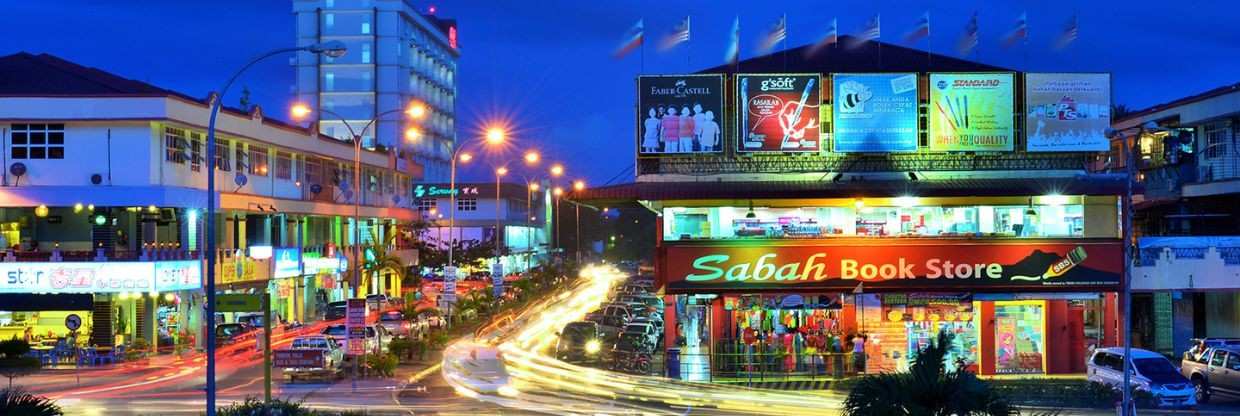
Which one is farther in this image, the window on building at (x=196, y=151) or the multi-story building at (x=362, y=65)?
the multi-story building at (x=362, y=65)

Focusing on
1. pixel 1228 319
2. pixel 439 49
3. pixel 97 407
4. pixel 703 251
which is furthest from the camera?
pixel 439 49

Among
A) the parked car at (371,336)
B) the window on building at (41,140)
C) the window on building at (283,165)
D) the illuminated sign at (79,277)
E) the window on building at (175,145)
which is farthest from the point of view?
the window on building at (283,165)

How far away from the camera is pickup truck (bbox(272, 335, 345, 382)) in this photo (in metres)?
37.9

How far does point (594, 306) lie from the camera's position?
7181 cm

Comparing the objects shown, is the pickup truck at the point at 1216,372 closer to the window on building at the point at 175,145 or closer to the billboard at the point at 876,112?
the billboard at the point at 876,112

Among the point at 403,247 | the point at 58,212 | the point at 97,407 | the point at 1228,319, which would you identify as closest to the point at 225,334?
the point at 58,212

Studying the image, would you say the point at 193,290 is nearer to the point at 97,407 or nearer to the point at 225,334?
the point at 225,334

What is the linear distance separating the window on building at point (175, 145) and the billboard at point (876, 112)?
26.9m

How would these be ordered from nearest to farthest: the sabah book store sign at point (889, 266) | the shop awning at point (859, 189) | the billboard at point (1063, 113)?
1. the shop awning at point (859, 189)
2. the sabah book store sign at point (889, 266)
3. the billboard at point (1063, 113)

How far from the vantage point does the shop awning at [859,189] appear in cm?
3769

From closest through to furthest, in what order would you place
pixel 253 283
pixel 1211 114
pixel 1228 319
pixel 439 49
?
pixel 1228 319 → pixel 1211 114 → pixel 253 283 → pixel 439 49

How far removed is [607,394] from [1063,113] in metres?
18.7

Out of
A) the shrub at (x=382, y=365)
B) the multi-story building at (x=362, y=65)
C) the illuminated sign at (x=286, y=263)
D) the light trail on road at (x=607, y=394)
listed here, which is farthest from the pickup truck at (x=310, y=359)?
the multi-story building at (x=362, y=65)

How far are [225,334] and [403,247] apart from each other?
33244mm
